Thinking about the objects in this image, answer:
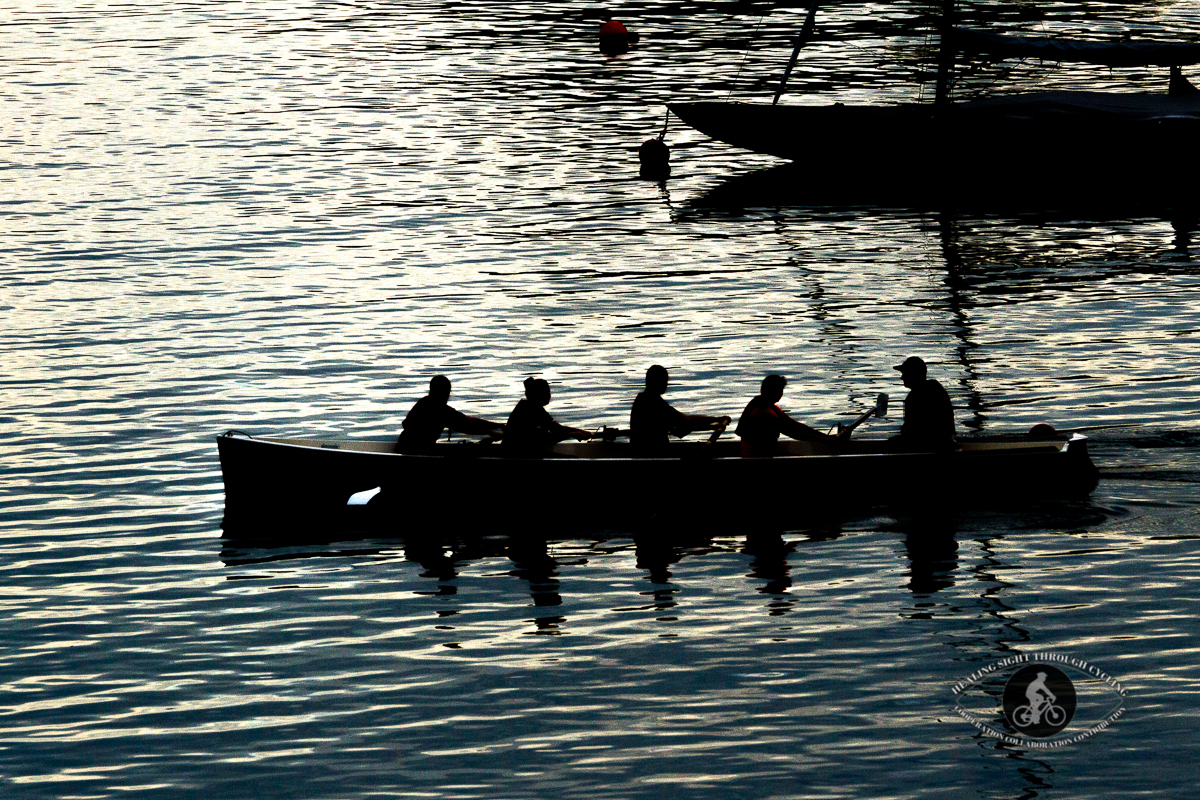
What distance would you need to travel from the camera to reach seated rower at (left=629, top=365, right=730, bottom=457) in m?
23.1

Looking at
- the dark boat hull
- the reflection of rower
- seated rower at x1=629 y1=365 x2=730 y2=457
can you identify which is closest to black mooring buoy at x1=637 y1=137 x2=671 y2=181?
the dark boat hull

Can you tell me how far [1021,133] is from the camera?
45125 millimetres

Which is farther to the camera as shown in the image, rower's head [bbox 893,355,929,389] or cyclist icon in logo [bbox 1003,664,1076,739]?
rower's head [bbox 893,355,929,389]

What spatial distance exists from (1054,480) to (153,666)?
1186 cm

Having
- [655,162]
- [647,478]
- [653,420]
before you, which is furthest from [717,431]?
[655,162]

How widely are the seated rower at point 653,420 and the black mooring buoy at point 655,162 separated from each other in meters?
25.4

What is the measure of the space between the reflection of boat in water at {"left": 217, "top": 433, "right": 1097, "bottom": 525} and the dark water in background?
0.40 meters

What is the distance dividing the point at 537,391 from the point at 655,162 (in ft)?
85.7

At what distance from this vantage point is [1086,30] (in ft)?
224

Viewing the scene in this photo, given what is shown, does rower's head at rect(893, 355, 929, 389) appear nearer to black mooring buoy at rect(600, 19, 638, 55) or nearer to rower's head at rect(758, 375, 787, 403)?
rower's head at rect(758, 375, 787, 403)

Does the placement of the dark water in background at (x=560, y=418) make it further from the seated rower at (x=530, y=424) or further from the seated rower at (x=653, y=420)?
the seated rower at (x=653, y=420)

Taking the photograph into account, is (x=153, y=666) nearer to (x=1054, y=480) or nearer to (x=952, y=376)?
(x=1054, y=480)

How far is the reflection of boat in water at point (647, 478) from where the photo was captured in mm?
22734

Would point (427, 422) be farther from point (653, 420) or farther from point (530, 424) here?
point (653, 420)
